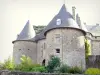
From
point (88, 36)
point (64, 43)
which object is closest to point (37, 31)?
point (88, 36)

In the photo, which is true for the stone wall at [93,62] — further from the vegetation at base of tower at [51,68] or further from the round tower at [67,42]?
the vegetation at base of tower at [51,68]

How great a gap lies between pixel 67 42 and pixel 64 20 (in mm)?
3568

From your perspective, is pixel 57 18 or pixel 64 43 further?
pixel 57 18

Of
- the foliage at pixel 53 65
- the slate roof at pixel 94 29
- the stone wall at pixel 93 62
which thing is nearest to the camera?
the foliage at pixel 53 65

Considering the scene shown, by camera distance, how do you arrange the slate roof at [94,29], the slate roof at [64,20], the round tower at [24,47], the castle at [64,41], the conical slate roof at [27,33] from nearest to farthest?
the castle at [64,41] → the slate roof at [64,20] → the round tower at [24,47] → the conical slate roof at [27,33] → the slate roof at [94,29]

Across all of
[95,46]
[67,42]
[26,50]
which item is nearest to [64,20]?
[67,42]

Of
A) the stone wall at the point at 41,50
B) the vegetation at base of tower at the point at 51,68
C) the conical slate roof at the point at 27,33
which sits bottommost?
the vegetation at base of tower at the point at 51,68

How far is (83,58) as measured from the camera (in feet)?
145

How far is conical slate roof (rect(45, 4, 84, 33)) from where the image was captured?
4450cm

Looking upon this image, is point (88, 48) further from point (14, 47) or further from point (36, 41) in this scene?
point (14, 47)

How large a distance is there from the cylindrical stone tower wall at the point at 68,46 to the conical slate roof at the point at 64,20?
58cm

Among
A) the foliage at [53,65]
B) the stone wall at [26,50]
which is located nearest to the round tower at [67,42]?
the foliage at [53,65]

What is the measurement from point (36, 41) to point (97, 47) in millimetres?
10287

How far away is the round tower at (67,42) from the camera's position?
43219 mm
